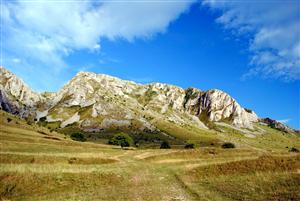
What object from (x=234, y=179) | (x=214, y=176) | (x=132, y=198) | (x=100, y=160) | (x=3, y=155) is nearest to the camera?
(x=132, y=198)

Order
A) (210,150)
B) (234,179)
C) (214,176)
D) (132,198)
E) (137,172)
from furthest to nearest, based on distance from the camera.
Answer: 1. (210,150)
2. (137,172)
3. (214,176)
4. (234,179)
5. (132,198)

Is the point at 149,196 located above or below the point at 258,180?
below

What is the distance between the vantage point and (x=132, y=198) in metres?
→ 31.5

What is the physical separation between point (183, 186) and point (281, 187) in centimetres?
1197

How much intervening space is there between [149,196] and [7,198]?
49.9 feet

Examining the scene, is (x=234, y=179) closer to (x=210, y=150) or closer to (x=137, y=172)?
(x=137, y=172)

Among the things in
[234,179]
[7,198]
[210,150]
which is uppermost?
[210,150]

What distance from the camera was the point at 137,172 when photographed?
4969 cm

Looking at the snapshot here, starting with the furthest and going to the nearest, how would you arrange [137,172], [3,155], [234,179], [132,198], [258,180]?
[3,155] < [137,172] < [234,179] < [258,180] < [132,198]

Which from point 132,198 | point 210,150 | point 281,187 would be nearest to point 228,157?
point 210,150

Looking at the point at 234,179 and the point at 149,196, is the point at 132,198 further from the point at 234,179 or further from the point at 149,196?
the point at 234,179

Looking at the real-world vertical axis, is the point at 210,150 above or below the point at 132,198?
above

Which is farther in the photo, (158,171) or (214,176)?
(158,171)

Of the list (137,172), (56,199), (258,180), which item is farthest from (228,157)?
(56,199)
